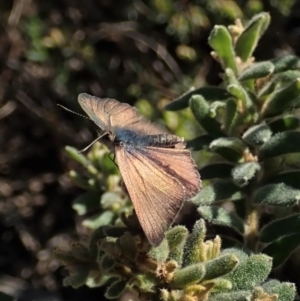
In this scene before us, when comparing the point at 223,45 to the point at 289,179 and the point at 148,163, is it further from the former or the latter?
the point at 148,163

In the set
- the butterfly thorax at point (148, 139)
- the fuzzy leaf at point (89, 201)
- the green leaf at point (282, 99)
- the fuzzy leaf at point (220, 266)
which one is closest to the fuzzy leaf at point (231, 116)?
the green leaf at point (282, 99)

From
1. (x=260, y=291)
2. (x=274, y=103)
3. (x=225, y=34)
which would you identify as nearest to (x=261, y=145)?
(x=274, y=103)

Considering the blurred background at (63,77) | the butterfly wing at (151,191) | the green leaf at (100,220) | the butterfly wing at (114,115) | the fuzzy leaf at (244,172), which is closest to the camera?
the butterfly wing at (151,191)

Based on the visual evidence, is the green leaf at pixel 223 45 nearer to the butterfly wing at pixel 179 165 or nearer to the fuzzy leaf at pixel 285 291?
the butterfly wing at pixel 179 165

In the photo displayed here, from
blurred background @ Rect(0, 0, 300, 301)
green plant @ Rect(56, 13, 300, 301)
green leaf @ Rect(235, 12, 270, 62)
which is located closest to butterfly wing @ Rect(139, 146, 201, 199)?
green plant @ Rect(56, 13, 300, 301)

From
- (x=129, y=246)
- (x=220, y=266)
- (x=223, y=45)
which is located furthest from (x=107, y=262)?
(x=223, y=45)
